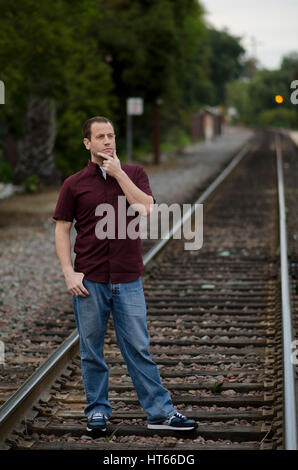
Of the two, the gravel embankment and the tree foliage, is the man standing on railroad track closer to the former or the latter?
the gravel embankment

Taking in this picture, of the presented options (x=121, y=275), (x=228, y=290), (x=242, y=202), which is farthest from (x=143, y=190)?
(x=242, y=202)

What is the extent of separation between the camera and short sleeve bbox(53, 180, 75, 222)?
4402 millimetres

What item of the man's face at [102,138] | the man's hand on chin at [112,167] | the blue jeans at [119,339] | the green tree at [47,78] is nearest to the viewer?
the man's hand on chin at [112,167]

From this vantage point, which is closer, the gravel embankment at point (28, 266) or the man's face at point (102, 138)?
the man's face at point (102, 138)

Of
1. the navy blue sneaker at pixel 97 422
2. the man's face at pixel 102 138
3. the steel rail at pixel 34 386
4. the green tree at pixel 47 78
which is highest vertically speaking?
the green tree at pixel 47 78

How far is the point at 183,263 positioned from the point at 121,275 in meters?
6.41

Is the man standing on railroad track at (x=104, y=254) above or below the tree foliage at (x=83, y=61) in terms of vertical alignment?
below

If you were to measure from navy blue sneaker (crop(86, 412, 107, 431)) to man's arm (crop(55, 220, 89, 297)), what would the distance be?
0.84 metres

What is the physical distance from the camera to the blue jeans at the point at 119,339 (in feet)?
14.7

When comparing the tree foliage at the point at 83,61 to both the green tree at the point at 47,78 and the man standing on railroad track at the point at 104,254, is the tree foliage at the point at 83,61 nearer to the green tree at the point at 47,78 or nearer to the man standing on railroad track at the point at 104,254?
the green tree at the point at 47,78

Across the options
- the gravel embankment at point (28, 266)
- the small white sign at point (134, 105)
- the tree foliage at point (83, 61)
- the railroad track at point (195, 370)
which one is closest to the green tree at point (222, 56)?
the tree foliage at point (83, 61)

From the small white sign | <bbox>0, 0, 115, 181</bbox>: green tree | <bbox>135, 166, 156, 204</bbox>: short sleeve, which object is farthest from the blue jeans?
the small white sign
